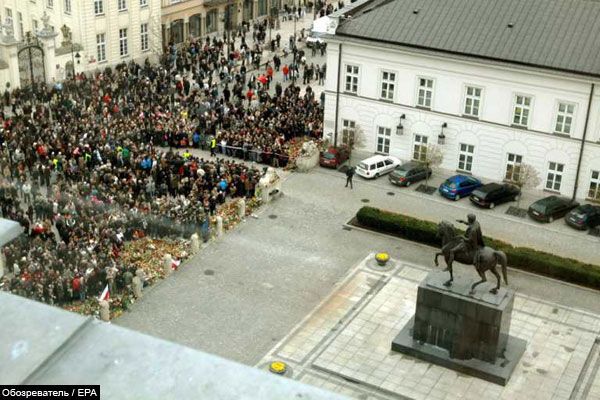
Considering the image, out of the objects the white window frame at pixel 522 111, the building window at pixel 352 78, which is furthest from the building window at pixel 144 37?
the white window frame at pixel 522 111

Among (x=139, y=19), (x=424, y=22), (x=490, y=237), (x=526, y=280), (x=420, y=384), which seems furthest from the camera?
(x=139, y=19)

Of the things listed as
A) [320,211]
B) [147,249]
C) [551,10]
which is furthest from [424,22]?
[147,249]

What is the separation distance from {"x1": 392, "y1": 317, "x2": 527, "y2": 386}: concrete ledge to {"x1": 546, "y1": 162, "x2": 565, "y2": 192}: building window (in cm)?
1824

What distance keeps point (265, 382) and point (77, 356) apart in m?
1.43

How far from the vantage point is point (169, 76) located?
68.1 meters

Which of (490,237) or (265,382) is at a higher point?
(265,382)

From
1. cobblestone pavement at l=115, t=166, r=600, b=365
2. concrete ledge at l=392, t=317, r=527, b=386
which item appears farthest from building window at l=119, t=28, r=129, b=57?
concrete ledge at l=392, t=317, r=527, b=386

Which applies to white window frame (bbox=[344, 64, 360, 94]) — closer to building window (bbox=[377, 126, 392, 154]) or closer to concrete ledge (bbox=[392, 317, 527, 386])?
building window (bbox=[377, 126, 392, 154])

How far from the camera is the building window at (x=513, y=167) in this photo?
51594 mm

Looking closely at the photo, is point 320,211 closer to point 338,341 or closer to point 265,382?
point 338,341

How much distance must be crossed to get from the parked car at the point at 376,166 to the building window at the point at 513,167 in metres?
6.71

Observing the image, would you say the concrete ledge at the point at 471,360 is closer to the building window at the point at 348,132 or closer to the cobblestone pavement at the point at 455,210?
the cobblestone pavement at the point at 455,210

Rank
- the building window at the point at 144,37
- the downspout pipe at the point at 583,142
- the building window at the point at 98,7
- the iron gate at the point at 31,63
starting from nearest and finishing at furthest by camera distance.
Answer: the downspout pipe at the point at 583,142
the iron gate at the point at 31,63
the building window at the point at 98,7
the building window at the point at 144,37

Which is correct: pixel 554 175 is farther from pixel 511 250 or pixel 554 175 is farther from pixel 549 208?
pixel 511 250
